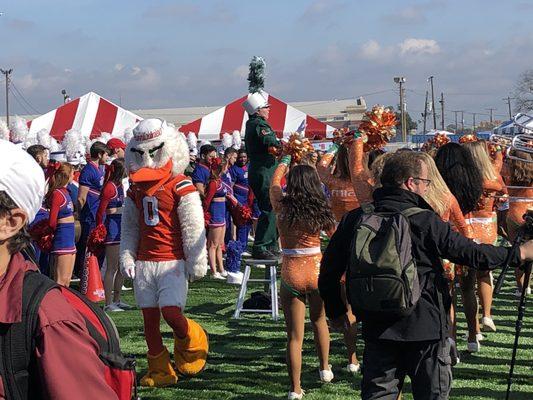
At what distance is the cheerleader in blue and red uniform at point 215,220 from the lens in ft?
39.1

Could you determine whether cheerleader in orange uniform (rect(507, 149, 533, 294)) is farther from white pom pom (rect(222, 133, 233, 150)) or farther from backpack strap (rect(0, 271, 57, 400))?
white pom pom (rect(222, 133, 233, 150))

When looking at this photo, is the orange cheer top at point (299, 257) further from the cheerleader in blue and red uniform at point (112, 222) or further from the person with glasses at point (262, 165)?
the cheerleader in blue and red uniform at point (112, 222)

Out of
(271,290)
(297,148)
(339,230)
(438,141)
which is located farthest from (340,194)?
(438,141)

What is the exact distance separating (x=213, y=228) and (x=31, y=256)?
9.74m

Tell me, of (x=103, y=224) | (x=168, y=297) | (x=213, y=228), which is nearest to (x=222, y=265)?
(x=213, y=228)

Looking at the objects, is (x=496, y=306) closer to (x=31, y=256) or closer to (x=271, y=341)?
(x=271, y=341)

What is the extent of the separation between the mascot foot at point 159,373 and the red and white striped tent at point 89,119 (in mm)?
13375

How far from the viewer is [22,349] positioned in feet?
5.99

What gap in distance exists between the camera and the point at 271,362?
696cm

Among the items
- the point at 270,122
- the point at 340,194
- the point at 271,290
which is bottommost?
the point at 271,290

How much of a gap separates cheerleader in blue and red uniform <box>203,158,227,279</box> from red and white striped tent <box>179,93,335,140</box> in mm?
8990

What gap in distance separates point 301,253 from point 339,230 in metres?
1.71

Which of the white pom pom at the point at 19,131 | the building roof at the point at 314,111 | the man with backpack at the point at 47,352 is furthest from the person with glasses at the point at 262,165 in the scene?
the building roof at the point at 314,111

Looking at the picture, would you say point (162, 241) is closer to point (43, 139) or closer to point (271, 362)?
point (271, 362)
